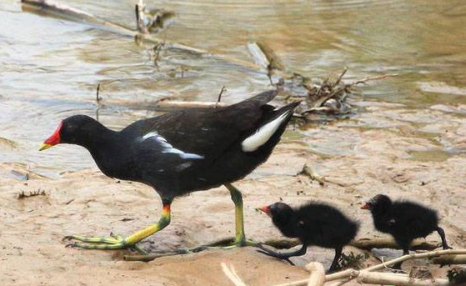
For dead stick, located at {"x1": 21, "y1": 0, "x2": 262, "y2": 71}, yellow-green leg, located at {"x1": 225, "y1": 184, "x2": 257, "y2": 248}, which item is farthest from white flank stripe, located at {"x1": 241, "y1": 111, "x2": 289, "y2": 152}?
dead stick, located at {"x1": 21, "y1": 0, "x2": 262, "y2": 71}

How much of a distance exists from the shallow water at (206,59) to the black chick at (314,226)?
8.84ft

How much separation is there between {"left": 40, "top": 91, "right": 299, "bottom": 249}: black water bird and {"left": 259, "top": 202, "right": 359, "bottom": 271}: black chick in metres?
0.28

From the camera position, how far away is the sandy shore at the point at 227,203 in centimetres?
528

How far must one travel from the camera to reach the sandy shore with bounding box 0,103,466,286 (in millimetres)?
5277

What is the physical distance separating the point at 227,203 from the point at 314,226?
1.20 meters

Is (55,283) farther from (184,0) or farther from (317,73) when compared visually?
(184,0)

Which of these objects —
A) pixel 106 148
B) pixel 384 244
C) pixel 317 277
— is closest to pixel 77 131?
pixel 106 148

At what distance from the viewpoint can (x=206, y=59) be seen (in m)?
11.2

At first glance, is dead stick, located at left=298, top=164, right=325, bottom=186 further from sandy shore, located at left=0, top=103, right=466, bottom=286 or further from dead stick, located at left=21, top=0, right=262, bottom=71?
dead stick, located at left=21, top=0, right=262, bottom=71

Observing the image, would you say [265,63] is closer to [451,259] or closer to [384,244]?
[384,244]

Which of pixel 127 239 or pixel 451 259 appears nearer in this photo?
pixel 451 259

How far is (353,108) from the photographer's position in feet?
31.7

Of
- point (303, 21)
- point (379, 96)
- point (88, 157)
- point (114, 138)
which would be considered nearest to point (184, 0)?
point (303, 21)

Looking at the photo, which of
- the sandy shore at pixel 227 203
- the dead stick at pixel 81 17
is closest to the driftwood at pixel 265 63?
the dead stick at pixel 81 17
